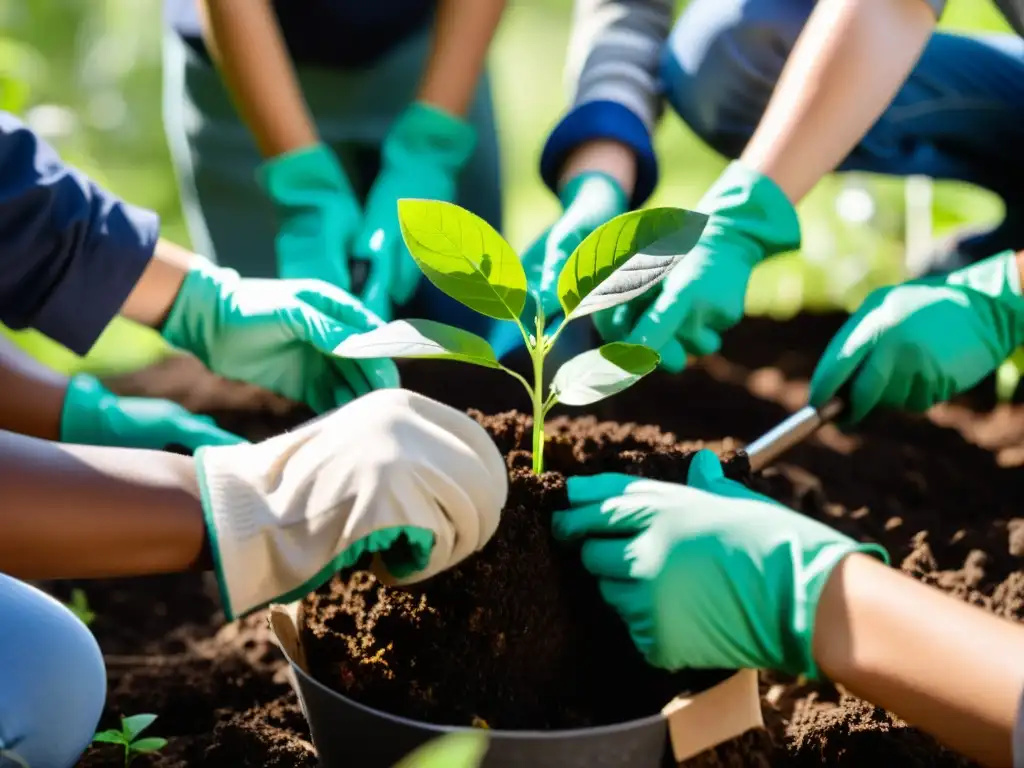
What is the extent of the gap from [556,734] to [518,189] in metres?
2.43

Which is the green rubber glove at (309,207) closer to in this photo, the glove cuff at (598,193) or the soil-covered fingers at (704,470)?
the glove cuff at (598,193)

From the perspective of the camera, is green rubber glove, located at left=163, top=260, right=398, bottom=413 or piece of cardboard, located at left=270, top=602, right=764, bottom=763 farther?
green rubber glove, located at left=163, top=260, right=398, bottom=413

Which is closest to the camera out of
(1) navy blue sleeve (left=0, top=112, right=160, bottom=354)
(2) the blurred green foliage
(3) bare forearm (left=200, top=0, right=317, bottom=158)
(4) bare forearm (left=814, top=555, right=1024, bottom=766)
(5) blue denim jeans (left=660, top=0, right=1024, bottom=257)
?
(4) bare forearm (left=814, top=555, right=1024, bottom=766)

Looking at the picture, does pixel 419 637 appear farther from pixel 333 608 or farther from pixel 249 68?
pixel 249 68

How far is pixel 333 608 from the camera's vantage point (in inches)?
40.0

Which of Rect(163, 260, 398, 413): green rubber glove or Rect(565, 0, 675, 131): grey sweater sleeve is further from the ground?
Rect(565, 0, 675, 131): grey sweater sleeve

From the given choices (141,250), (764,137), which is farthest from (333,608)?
(764,137)

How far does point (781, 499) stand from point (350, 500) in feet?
2.65

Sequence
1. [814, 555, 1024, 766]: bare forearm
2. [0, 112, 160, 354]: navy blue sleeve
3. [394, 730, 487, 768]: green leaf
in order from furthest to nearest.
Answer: [0, 112, 160, 354]: navy blue sleeve < [814, 555, 1024, 766]: bare forearm < [394, 730, 487, 768]: green leaf

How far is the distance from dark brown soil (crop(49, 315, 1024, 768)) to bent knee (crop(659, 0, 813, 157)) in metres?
0.47

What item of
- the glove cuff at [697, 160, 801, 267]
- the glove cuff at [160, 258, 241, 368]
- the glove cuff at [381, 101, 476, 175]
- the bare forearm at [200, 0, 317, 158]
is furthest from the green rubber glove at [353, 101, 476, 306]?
the glove cuff at [697, 160, 801, 267]

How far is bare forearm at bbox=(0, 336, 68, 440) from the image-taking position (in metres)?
1.26

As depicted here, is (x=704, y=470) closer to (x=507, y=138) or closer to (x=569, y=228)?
(x=569, y=228)

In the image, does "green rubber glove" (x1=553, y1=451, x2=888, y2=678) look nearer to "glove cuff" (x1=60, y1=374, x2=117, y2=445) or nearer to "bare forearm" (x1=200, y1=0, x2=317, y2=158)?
"glove cuff" (x1=60, y1=374, x2=117, y2=445)
